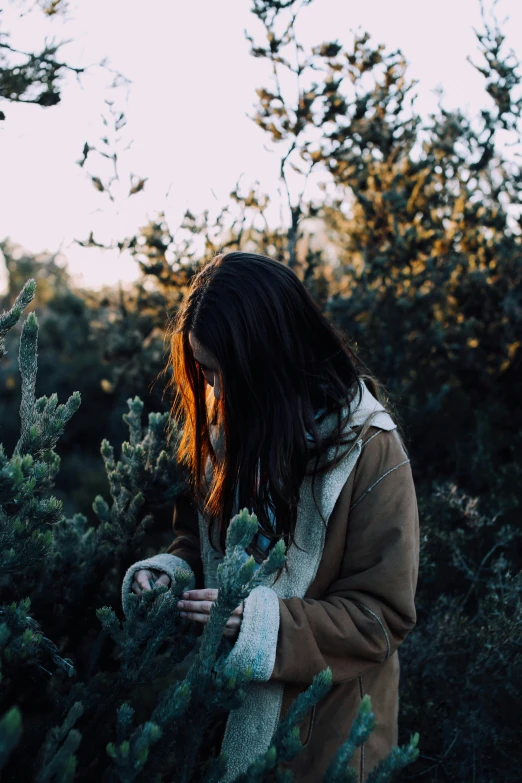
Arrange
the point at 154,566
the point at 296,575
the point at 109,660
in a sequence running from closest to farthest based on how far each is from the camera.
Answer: the point at 296,575 → the point at 154,566 → the point at 109,660

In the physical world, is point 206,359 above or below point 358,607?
above

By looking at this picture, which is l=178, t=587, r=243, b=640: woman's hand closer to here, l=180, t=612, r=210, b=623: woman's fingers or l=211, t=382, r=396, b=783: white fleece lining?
l=180, t=612, r=210, b=623: woman's fingers

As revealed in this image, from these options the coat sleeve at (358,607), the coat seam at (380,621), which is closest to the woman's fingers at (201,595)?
the coat sleeve at (358,607)

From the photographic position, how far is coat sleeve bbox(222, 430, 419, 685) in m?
1.64

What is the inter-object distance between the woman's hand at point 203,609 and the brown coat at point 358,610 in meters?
0.11

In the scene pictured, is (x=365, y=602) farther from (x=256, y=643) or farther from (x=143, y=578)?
(x=143, y=578)

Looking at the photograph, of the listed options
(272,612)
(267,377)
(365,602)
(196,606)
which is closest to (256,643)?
(272,612)

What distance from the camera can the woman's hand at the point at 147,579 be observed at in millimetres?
2012

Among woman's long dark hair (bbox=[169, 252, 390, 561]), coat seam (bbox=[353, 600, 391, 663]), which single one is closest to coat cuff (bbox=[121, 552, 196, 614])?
woman's long dark hair (bbox=[169, 252, 390, 561])

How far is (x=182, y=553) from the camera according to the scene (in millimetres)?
2291

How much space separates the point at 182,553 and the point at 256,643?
0.72 meters

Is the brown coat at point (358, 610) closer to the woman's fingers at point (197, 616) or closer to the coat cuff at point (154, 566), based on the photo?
the woman's fingers at point (197, 616)

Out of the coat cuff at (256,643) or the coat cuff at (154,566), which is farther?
the coat cuff at (154,566)

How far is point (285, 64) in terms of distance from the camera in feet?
13.0
